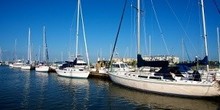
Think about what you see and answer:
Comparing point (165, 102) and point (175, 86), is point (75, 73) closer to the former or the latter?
point (175, 86)

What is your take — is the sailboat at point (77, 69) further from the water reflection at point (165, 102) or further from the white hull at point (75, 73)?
the water reflection at point (165, 102)

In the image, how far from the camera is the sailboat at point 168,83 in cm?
2418

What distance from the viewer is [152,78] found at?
28.2 m

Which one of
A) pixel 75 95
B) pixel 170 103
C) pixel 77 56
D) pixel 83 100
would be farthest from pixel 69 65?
pixel 170 103

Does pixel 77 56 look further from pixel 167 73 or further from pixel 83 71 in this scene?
pixel 167 73

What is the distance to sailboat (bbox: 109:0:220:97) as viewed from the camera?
24.2 meters

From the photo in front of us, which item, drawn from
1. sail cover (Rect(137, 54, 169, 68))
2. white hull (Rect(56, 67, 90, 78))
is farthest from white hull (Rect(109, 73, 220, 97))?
white hull (Rect(56, 67, 90, 78))

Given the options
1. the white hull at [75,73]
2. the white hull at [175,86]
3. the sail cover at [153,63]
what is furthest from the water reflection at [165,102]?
the white hull at [75,73]

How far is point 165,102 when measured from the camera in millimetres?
23688

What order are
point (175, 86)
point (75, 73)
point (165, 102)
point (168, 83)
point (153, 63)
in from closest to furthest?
point (165, 102)
point (175, 86)
point (168, 83)
point (153, 63)
point (75, 73)

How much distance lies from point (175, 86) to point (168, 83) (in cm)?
75

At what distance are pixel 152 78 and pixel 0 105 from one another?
1470 centimetres

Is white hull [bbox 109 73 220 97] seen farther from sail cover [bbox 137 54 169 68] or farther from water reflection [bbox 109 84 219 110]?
sail cover [bbox 137 54 169 68]

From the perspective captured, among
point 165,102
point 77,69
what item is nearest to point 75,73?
point 77,69
